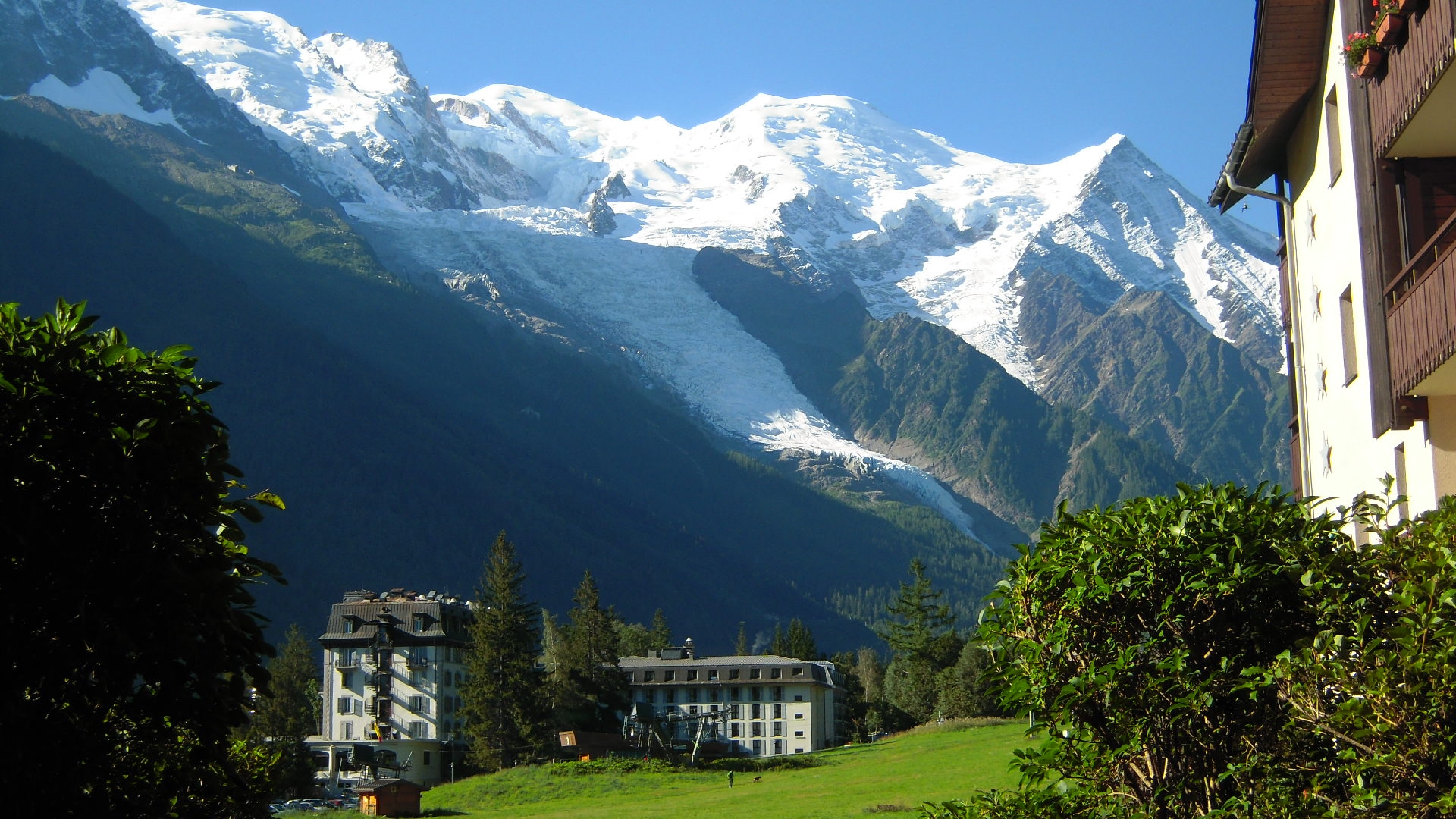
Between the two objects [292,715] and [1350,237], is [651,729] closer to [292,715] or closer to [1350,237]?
[292,715]

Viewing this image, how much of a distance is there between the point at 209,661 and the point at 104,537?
4.47ft

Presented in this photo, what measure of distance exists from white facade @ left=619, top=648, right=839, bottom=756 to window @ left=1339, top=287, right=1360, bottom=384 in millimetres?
115784

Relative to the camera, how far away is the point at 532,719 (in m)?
108

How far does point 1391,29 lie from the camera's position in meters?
16.9

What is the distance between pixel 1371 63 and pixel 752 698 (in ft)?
415

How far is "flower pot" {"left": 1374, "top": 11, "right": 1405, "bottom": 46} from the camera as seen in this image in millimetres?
16797

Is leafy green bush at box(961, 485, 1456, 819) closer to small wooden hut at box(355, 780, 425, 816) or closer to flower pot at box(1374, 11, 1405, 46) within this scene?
flower pot at box(1374, 11, 1405, 46)

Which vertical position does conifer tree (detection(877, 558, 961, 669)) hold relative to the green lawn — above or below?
above

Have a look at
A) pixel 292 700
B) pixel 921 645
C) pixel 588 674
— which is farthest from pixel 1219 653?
pixel 292 700

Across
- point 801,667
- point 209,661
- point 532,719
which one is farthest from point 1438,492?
point 801,667

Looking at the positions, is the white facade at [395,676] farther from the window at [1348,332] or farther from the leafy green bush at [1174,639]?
the leafy green bush at [1174,639]

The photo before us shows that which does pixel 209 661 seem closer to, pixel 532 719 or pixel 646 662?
pixel 532 719

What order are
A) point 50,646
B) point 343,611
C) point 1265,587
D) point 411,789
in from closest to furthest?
point 50,646 < point 1265,587 < point 411,789 < point 343,611

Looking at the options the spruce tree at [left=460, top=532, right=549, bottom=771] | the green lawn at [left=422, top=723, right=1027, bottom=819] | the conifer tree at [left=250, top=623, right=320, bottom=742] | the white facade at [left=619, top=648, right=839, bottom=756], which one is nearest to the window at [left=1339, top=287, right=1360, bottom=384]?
the green lawn at [left=422, top=723, right=1027, bottom=819]
